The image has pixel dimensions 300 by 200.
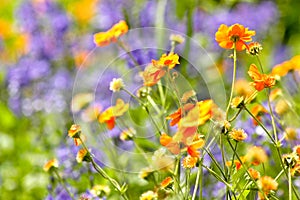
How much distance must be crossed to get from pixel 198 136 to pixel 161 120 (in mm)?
358

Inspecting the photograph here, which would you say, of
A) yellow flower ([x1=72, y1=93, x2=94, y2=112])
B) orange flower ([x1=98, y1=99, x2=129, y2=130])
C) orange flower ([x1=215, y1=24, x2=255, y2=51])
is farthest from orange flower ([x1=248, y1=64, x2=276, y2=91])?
yellow flower ([x1=72, y1=93, x2=94, y2=112])

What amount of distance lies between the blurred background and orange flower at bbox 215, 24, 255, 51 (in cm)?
76

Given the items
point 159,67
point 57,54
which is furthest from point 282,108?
point 57,54

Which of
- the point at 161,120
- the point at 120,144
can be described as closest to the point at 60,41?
the point at 120,144

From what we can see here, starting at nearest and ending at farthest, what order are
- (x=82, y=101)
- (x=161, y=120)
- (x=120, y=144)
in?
(x=161, y=120) → (x=82, y=101) → (x=120, y=144)

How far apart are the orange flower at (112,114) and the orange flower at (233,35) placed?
24 cm

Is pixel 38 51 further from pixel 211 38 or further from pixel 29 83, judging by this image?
pixel 211 38

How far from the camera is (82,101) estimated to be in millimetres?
1711

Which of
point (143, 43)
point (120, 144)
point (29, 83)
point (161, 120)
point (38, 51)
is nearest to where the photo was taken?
point (161, 120)

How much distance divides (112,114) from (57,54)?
1.56m

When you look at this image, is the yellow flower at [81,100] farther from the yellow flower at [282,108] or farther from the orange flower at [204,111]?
the orange flower at [204,111]

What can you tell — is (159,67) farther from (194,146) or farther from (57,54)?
(57,54)

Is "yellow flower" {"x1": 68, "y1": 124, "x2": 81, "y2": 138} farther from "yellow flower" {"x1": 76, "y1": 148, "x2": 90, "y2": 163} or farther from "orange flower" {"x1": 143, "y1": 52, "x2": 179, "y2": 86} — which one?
"orange flower" {"x1": 143, "y1": 52, "x2": 179, "y2": 86}

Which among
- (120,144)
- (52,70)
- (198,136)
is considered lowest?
(198,136)
